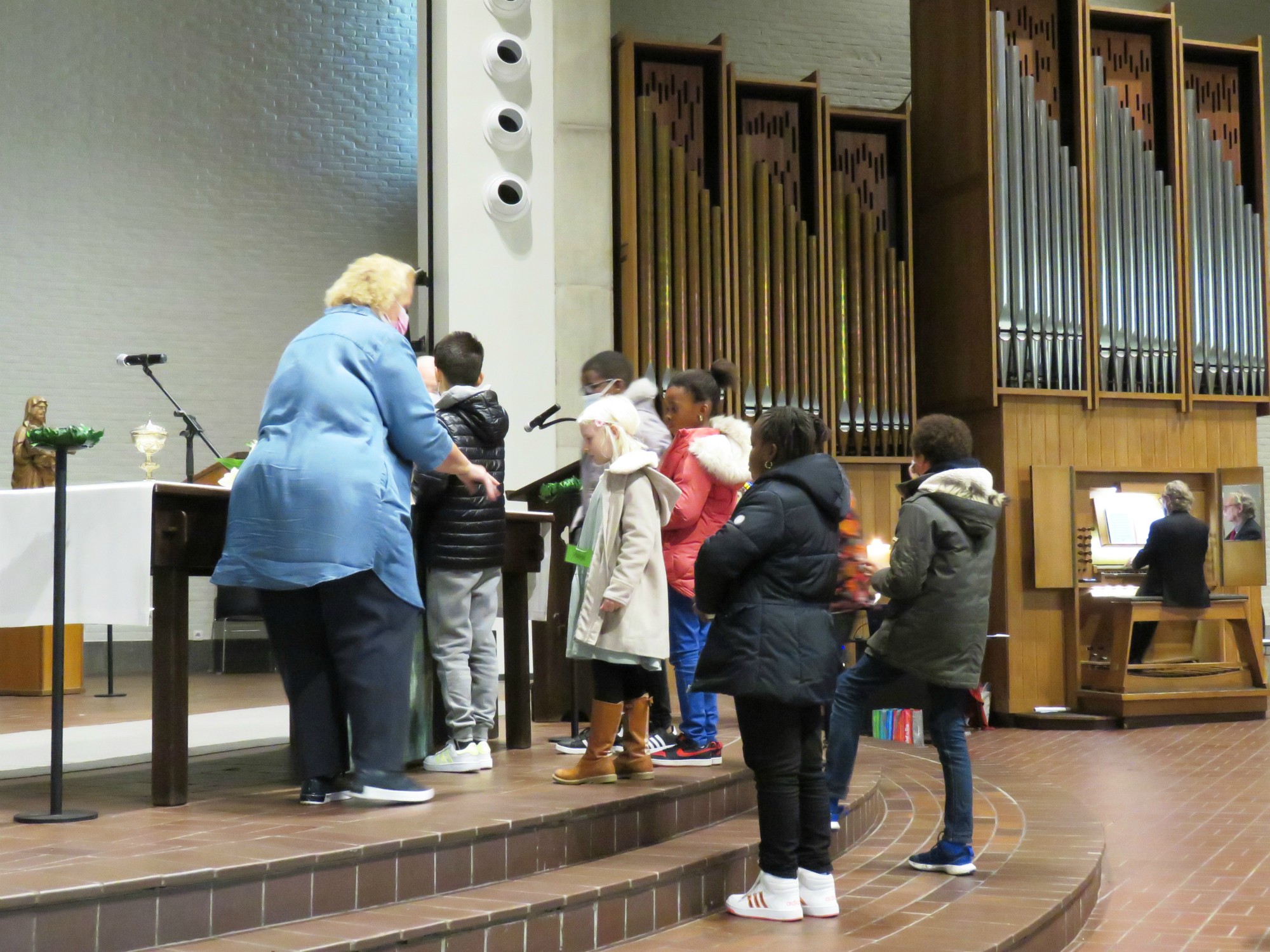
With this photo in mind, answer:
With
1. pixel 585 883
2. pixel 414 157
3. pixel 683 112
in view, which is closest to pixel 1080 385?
pixel 683 112

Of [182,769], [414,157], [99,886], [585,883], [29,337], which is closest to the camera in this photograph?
[99,886]

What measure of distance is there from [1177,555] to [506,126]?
5.04 meters

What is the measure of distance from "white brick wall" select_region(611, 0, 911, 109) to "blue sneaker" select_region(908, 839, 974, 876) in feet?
28.1

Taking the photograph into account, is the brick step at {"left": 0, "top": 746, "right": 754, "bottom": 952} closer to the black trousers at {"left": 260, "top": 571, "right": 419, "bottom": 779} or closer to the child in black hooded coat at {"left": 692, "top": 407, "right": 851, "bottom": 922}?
the black trousers at {"left": 260, "top": 571, "right": 419, "bottom": 779}

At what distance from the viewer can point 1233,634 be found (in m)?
9.92

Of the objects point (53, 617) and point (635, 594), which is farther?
point (635, 594)

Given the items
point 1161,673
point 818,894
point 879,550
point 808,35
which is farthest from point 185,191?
point 818,894

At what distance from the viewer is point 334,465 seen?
3545 millimetres

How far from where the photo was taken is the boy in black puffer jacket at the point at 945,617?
13.7ft

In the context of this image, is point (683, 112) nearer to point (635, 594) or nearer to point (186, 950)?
point (635, 594)

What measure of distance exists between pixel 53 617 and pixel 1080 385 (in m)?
7.63

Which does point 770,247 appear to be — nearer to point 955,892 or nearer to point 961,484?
point 961,484

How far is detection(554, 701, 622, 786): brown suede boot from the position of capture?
420 cm

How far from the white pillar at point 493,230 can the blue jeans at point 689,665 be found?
419 cm
